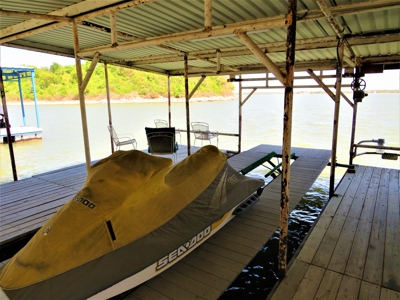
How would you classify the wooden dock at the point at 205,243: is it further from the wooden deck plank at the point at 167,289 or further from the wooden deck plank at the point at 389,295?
the wooden deck plank at the point at 389,295

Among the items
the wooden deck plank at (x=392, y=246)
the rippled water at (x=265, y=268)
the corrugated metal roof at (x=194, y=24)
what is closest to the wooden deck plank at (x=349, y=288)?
the wooden deck plank at (x=392, y=246)

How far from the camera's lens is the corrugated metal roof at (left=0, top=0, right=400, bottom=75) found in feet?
9.38

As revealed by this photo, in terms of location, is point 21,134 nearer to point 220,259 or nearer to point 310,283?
point 220,259

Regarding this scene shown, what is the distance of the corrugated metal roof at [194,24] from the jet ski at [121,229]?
139 centimetres

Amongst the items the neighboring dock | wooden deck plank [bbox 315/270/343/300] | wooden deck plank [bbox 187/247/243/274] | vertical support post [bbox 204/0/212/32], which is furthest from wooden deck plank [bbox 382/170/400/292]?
the neighboring dock

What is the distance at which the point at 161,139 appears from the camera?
608 centimetres

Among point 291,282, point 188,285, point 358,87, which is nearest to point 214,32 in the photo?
point 188,285

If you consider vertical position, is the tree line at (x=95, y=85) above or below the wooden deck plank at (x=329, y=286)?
above

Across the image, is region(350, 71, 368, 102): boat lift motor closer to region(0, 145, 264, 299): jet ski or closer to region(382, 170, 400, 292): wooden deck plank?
region(382, 170, 400, 292): wooden deck plank

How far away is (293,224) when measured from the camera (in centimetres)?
428

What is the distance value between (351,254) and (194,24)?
139 inches

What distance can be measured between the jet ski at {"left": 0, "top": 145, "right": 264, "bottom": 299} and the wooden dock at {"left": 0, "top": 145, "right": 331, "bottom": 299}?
125mm

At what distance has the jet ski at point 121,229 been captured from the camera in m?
1.76

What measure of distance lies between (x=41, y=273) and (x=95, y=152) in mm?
9521
